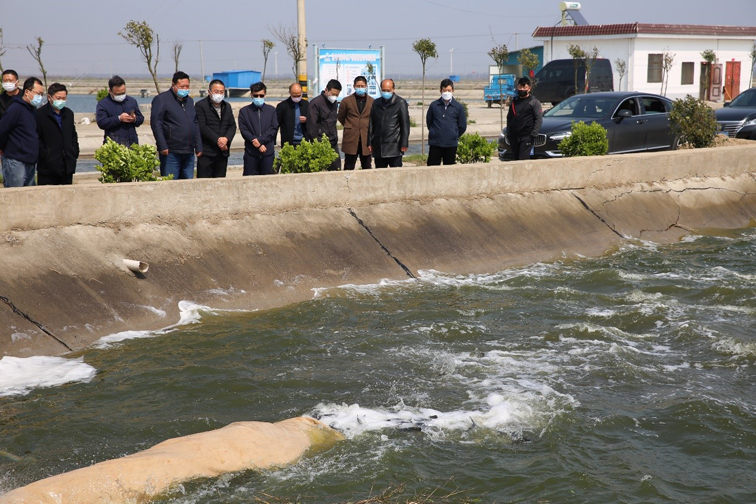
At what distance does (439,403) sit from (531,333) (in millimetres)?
1913

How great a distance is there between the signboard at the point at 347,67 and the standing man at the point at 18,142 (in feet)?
48.7

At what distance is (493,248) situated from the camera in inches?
398

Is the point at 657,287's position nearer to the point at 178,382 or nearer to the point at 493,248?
the point at 493,248

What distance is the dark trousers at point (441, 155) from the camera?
11602 millimetres

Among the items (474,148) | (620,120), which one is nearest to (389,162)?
(474,148)

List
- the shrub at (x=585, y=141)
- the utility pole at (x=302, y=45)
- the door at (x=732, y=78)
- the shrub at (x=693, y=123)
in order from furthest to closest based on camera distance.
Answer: the door at (x=732, y=78) < the utility pole at (x=302, y=45) < the shrub at (x=693, y=123) < the shrub at (x=585, y=141)

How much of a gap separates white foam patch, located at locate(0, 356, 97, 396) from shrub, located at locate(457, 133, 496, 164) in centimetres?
689

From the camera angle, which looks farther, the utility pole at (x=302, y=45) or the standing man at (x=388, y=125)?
the utility pole at (x=302, y=45)

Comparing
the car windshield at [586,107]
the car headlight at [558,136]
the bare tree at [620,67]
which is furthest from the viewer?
the bare tree at [620,67]

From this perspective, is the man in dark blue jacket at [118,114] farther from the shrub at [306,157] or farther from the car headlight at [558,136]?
the car headlight at [558,136]

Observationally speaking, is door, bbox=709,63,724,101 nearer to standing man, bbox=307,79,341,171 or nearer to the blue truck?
the blue truck

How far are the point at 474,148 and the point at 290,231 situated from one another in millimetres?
4018

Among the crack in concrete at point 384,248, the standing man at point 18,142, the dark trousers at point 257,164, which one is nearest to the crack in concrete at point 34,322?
the standing man at point 18,142

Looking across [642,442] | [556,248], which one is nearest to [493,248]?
[556,248]
